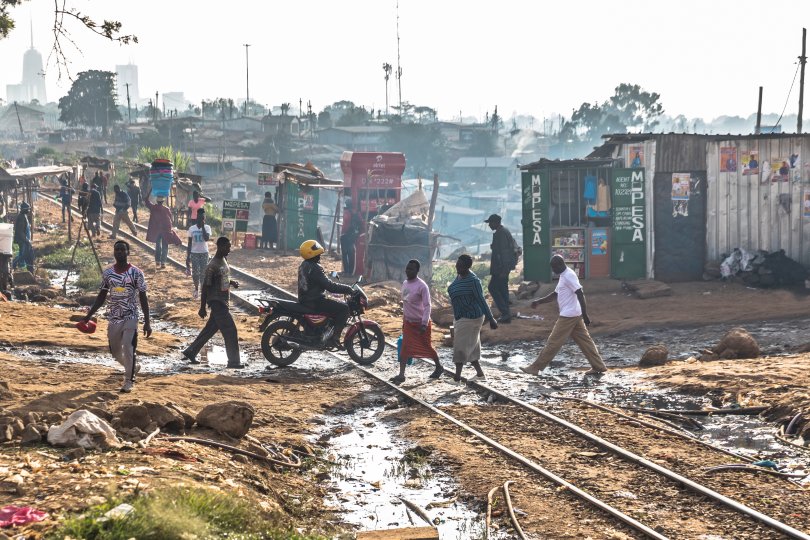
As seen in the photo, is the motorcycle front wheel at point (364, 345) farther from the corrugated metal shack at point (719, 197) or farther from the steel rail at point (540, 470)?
the corrugated metal shack at point (719, 197)

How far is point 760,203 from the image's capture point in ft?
72.1

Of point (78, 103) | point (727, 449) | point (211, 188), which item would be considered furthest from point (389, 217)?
point (78, 103)

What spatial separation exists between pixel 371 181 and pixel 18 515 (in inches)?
969

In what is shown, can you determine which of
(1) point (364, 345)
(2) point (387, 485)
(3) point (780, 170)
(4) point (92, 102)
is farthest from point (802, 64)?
(4) point (92, 102)

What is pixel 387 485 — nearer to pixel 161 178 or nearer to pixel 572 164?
pixel 572 164

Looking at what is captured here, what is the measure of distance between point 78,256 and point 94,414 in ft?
67.9

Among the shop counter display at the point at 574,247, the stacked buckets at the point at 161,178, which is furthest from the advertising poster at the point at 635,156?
the stacked buckets at the point at 161,178

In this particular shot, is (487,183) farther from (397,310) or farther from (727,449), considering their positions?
(727,449)

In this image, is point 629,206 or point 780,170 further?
point 629,206

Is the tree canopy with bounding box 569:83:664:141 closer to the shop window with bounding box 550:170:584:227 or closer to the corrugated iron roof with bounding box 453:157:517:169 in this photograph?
the corrugated iron roof with bounding box 453:157:517:169

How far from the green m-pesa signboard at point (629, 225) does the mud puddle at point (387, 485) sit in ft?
41.3

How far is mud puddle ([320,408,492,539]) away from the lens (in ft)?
26.1

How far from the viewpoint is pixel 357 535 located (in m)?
7.08

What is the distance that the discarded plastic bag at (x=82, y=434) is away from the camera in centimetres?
825
